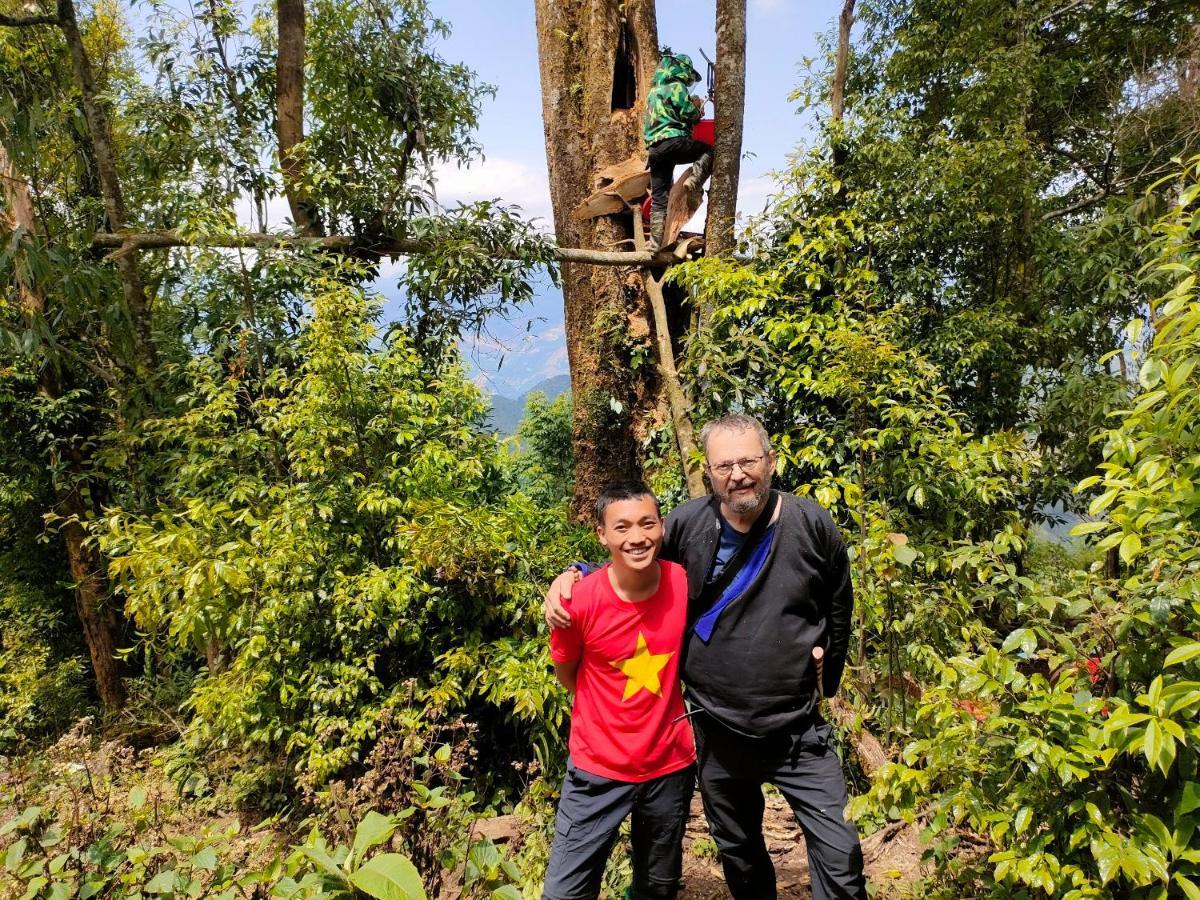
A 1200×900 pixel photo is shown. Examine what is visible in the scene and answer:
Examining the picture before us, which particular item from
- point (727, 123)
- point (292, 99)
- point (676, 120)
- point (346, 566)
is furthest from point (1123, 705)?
point (292, 99)

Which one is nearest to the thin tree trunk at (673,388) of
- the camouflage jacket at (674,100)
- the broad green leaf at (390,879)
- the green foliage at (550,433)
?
the camouflage jacket at (674,100)

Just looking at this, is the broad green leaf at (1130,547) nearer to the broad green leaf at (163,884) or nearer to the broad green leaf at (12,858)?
the broad green leaf at (163,884)

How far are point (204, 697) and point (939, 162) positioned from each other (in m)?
8.29

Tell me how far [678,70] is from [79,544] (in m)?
8.27

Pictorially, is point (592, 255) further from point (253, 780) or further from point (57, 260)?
point (253, 780)

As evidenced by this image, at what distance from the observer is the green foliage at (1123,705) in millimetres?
1729

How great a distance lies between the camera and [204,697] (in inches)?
189

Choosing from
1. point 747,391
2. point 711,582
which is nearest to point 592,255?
point 747,391

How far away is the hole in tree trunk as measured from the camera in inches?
279

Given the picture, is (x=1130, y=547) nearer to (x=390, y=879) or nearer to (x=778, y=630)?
(x=778, y=630)

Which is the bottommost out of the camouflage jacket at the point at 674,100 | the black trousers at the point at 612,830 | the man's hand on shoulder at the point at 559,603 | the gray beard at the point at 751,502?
the black trousers at the point at 612,830

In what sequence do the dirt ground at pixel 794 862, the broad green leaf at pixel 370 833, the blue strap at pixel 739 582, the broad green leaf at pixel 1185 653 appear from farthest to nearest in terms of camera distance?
the dirt ground at pixel 794 862 → the blue strap at pixel 739 582 → the broad green leaf at pixel 370 833 → the broad green leaf at pixel 1185 653

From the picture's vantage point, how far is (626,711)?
2295 mm

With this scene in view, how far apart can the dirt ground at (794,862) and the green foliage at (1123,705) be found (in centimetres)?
114
